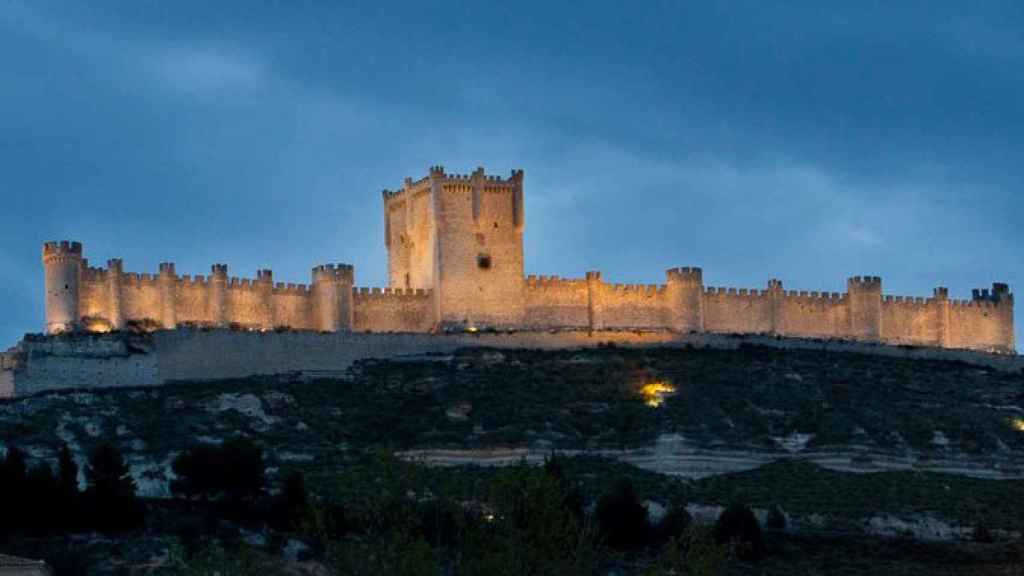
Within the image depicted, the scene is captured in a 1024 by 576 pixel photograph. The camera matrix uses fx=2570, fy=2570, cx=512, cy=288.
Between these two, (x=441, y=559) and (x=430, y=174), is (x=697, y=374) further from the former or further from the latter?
(x=441, y=559)

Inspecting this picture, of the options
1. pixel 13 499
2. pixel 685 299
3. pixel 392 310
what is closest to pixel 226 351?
pixel 392 310

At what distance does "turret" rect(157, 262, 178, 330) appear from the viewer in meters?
71.9

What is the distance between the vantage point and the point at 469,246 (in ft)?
250

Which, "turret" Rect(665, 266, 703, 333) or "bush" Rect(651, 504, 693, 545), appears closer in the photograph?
"bush" Rect(651, 504, 693, 545)

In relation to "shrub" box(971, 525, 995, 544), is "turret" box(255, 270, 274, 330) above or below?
above

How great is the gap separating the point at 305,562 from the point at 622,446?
52.7ft

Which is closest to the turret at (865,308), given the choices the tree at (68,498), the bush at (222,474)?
the bush at (222,474)

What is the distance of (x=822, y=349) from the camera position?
7794 centimetres

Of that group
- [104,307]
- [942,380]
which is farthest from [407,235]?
[942,380]

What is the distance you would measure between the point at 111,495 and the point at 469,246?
2489cm

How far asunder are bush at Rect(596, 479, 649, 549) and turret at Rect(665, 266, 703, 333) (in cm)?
2104

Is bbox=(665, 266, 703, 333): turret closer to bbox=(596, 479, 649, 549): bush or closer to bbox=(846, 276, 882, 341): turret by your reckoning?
bbox=(846, 276, 882, 341): turret

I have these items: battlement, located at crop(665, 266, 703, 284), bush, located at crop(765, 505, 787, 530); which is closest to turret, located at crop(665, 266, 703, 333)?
battlement, located at crop(665, 266, 703, 284)

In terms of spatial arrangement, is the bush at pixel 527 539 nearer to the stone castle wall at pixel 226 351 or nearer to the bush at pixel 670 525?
the bush at pixel 670 525
